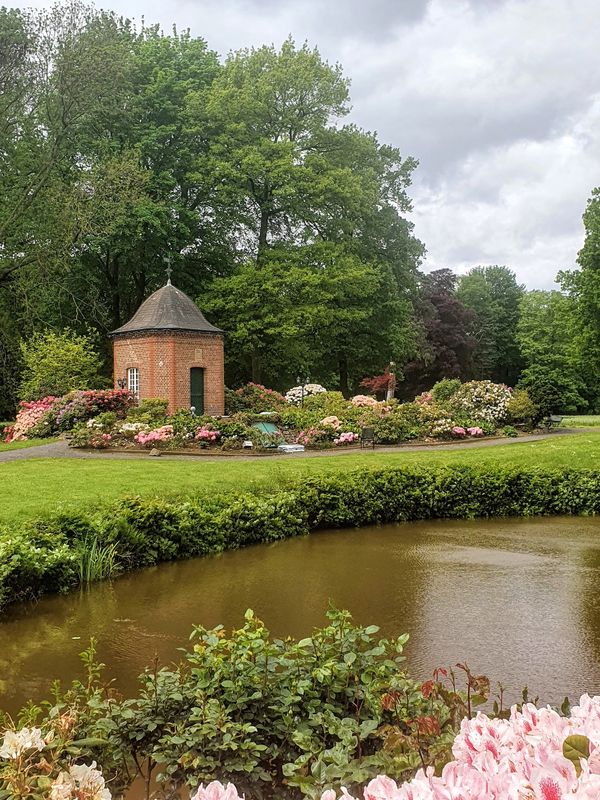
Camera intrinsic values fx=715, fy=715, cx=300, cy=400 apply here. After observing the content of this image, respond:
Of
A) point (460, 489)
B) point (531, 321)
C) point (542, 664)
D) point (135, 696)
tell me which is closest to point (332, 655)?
point (135, 696)

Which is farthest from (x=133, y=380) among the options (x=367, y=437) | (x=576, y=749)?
(x=576, y=749)

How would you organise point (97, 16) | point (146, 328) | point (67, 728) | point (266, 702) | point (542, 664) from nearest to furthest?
point (67, 728)
point (266, 702)
point (542, 664)
point (146, 328)
point (97, 16)

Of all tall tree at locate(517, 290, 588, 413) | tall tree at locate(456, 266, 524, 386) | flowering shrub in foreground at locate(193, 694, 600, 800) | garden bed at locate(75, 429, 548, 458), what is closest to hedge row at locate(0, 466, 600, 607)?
garden bed at locate(75, 429, 548, 458)

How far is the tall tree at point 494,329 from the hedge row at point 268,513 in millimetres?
39913

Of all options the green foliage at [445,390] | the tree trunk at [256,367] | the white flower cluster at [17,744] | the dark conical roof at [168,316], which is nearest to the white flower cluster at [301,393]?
the tree trunk at [256,367]

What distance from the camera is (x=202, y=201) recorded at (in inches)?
1248

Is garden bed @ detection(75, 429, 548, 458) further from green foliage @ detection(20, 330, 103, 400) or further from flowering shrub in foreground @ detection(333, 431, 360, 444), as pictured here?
green foliage @ detection(20, 330, 103, 400)

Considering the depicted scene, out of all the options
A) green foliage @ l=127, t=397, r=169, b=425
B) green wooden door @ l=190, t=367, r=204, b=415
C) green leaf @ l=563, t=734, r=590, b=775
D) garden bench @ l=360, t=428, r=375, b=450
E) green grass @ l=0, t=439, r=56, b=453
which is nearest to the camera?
green leaf @ l=563, t=734, r=590, b=775

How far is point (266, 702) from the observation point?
3.41 metres

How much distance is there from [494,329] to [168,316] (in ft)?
123

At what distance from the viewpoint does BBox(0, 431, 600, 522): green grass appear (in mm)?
10617

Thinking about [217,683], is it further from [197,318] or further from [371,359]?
[371,359]

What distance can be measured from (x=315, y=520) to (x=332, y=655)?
7807 millimetres

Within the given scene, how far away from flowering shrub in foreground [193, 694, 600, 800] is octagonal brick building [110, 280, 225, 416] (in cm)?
2257
